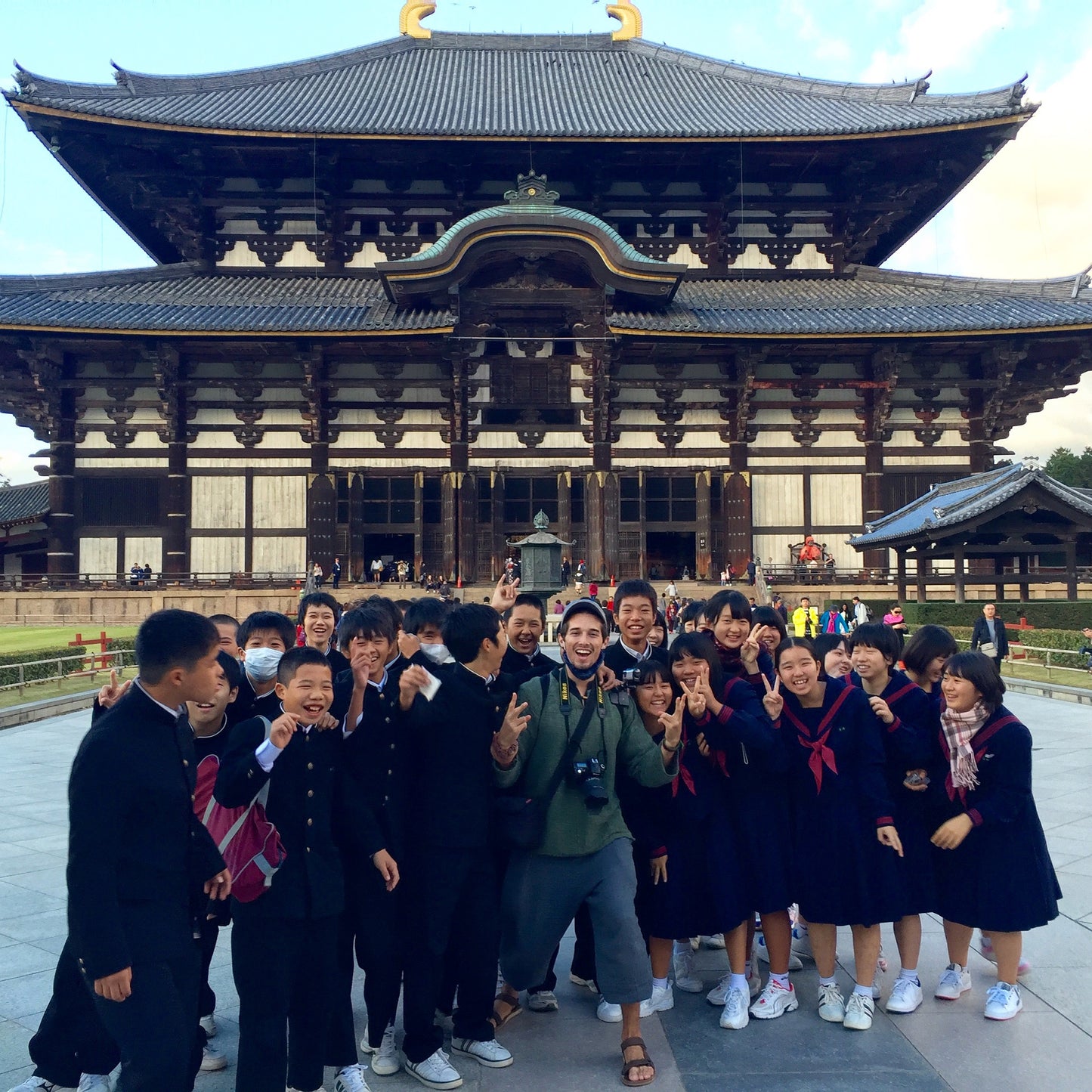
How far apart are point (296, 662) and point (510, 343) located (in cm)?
1953

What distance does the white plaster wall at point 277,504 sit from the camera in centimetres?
2130

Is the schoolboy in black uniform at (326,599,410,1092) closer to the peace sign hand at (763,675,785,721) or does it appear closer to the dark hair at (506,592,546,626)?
the dark hair at (506,592,546,626)

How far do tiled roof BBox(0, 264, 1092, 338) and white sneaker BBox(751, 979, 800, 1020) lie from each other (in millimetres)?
17142

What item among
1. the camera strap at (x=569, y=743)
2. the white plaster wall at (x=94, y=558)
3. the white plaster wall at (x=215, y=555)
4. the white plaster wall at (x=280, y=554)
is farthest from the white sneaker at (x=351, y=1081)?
the white plaster wall at (x=94, y=558)

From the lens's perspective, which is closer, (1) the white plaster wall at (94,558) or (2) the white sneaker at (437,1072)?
(2) the white sneaker at (437,1072)

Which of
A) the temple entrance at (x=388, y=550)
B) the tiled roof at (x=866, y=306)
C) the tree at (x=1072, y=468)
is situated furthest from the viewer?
the tree at (x=1072, y=468)

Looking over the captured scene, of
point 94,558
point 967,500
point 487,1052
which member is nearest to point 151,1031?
point 487,1052

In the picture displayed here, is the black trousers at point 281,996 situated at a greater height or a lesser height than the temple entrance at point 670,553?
lesser

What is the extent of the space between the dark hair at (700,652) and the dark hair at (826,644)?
0.85m

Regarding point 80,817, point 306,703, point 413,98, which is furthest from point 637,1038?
point 413,98

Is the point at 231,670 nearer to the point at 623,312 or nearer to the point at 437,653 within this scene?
the point at 437,653

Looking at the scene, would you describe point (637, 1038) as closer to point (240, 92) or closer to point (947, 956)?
point (947, 956)

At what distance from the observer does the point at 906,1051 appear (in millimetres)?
3424

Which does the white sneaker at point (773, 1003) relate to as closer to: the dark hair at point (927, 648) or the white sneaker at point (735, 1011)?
the white sneaker at point (735, 1011)
